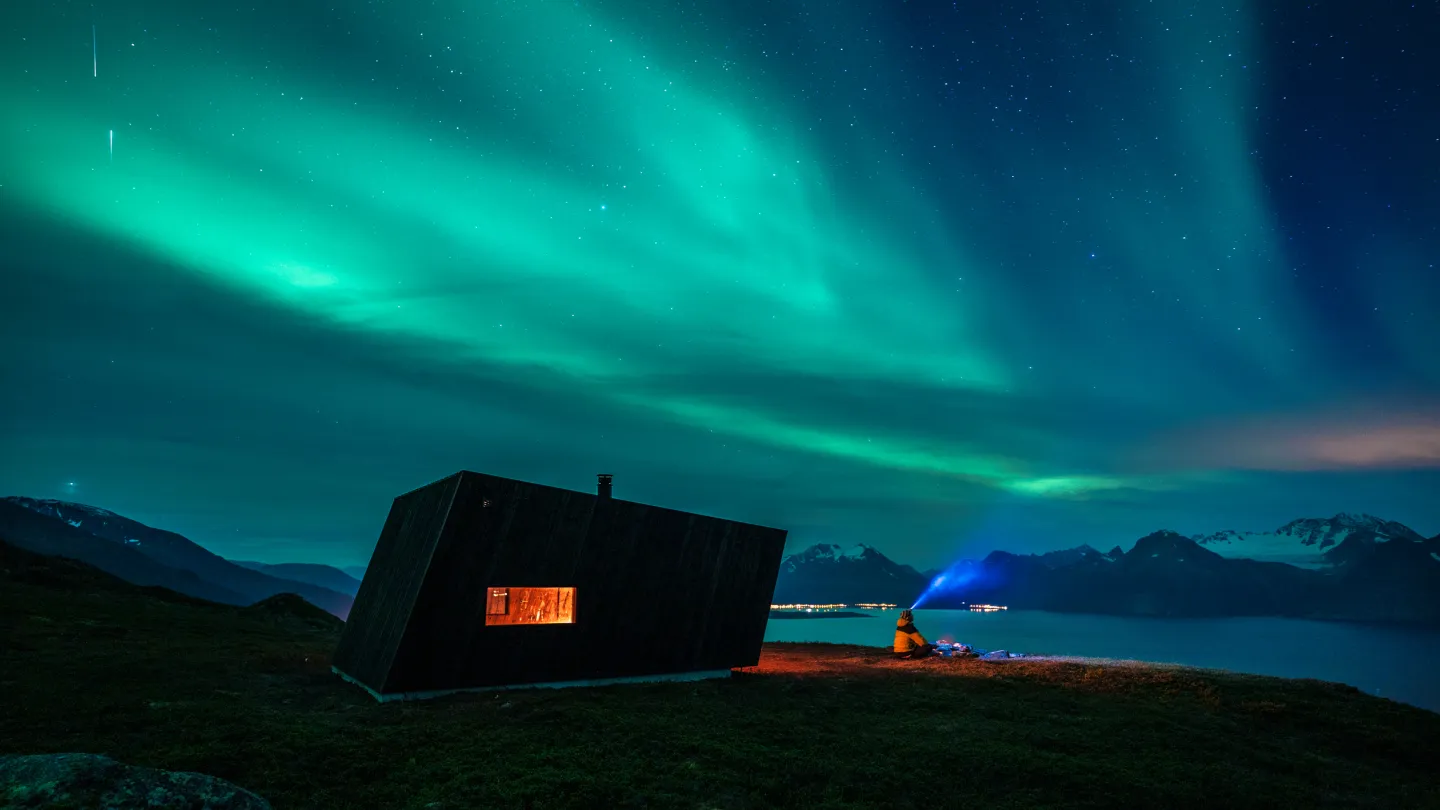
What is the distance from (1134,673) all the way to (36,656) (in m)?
31.4

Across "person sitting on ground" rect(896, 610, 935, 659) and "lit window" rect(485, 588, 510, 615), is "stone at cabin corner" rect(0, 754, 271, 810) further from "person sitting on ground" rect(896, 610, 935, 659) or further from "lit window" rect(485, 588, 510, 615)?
"person sitting on ground" rect(896, 610, 935, 659)

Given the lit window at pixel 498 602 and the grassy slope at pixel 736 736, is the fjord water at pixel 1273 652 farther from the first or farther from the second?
the lit window at pixel 498 602

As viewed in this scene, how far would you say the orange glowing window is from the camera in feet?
56.7

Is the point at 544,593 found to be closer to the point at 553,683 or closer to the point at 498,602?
the point at 498,602

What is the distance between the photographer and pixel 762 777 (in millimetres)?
11406

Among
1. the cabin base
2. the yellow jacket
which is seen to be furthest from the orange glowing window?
the yellow jacket

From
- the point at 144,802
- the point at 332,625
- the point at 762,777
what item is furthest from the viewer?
the point at 332,625

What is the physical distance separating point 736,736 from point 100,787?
10022 mm

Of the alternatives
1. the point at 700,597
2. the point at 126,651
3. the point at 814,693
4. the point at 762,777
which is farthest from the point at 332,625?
the point at 762,777

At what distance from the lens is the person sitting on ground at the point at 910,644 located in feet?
92.9

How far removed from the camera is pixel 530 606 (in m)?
17.9

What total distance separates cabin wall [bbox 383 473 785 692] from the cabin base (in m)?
0.13

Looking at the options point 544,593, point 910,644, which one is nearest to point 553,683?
point 544,593

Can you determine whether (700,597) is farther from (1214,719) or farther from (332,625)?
(332,625)
